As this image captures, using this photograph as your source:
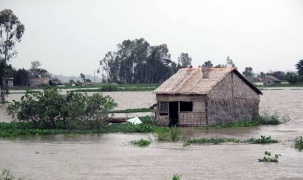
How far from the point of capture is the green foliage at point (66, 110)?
22922mm

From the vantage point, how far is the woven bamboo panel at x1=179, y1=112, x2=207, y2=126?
23.9m

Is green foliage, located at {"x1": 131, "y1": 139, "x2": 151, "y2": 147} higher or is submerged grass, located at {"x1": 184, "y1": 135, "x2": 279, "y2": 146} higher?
submerged grass, located at {"x1": 184, "y1": 135, "x2": 279, "y2": 146}

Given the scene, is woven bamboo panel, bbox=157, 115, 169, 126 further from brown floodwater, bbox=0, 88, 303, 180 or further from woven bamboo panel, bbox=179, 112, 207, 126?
brown floodwater, bbox=0, 88, 303, 180

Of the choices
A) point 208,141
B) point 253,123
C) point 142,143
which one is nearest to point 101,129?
point 142,143

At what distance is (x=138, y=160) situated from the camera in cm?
1602

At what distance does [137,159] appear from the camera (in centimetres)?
1620

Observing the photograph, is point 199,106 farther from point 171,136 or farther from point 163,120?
point 171,136

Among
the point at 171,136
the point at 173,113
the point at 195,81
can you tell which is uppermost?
the point at 195,81

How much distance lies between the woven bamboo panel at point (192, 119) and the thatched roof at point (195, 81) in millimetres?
1007

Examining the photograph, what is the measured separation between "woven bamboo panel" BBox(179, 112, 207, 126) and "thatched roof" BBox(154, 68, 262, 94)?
39.7 inches

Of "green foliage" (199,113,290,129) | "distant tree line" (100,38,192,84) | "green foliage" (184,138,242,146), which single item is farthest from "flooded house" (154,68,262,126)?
"distant tree line" (100,38,192,84)

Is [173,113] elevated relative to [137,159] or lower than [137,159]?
elevated

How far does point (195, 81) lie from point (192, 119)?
1886mm

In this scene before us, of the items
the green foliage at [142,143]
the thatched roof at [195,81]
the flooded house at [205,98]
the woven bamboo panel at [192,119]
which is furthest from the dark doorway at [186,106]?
the green foliage at [142,143]
